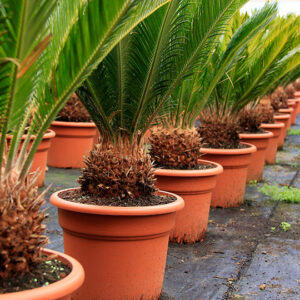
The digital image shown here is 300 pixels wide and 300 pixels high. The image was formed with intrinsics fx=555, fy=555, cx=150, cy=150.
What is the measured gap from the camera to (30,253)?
7.07 ft

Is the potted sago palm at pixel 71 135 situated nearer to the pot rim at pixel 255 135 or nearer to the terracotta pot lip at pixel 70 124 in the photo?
the terracotta pot lip at pixel 70 124

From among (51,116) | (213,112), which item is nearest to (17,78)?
(51,116)

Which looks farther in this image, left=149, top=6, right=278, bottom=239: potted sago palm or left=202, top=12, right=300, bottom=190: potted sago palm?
left=202, top=12, right=300, bottom=190: potted sago palm

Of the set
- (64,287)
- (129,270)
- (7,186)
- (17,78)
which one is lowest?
(129,270)

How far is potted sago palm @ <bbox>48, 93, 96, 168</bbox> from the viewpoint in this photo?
6977 mm

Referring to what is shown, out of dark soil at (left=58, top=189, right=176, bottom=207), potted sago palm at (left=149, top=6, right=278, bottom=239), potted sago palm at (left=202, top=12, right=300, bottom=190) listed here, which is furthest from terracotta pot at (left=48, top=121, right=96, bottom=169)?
dark soil at (left=58, top=189, right=176, bottom=207)

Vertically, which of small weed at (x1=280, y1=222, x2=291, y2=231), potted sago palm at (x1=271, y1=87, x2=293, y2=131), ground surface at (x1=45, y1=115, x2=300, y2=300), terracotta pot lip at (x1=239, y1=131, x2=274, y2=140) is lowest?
ground surface at (x1=45, y1=115, x2=300, y2=300)

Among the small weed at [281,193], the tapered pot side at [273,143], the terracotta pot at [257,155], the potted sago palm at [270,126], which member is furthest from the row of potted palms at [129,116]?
the tapered pot side at [273,143]

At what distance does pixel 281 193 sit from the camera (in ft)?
20.3

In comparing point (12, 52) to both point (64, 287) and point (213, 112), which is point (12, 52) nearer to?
point (64, 287)

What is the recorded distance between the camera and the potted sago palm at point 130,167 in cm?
302

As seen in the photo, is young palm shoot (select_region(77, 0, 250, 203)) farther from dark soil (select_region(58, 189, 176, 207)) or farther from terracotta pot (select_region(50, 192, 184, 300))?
terracotta pot (select_region(50, 192, 184, 300))

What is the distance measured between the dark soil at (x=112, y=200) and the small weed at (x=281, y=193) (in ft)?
9.48

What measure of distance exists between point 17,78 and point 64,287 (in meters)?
0.77
